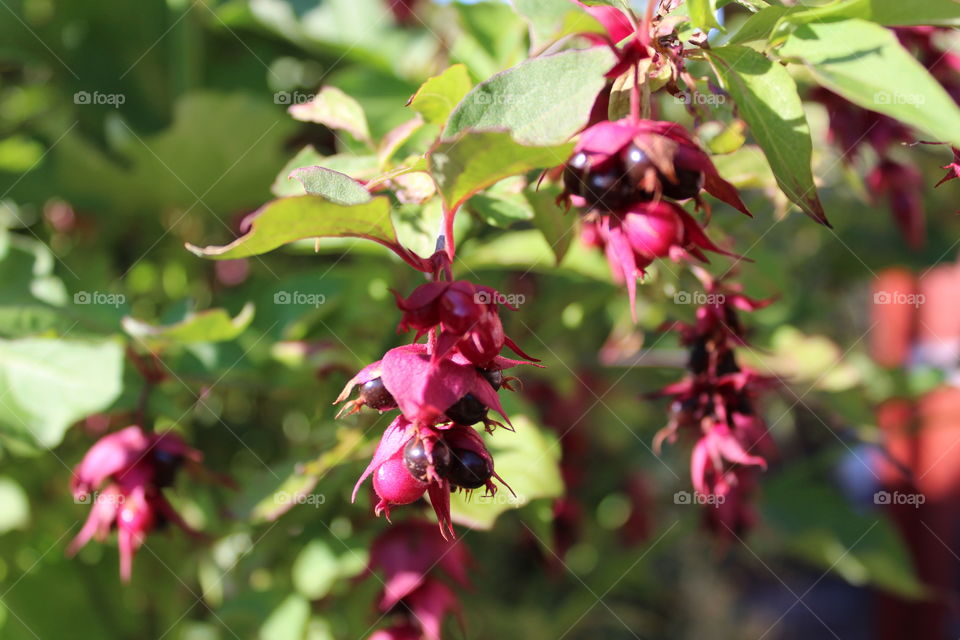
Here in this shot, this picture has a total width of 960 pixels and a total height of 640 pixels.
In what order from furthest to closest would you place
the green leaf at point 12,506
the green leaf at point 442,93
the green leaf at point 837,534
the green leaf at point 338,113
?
the green leaf at point 837,534, the green leaf at point 12,506, the green leaf at point 338,113, the green leaf at point 442,93

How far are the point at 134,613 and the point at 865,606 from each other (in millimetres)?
1986

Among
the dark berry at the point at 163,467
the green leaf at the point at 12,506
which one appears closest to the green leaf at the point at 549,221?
the dark berry at the point at 163,467

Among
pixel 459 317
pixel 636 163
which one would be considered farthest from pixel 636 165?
pixel 459 317

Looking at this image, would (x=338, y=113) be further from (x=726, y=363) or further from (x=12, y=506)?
(x=12, y=506)

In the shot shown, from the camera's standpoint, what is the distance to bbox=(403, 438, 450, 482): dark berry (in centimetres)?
41

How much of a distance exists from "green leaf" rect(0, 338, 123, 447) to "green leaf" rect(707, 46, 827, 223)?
1.80 ft

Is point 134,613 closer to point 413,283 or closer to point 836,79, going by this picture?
point 413,283

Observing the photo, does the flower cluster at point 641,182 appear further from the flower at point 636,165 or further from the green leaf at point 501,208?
the green leaf at point 501,208

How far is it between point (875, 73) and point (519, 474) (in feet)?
1.45

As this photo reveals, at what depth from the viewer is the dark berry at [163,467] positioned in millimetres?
697

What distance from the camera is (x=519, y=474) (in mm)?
729

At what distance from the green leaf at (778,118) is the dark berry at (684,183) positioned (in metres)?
0.07

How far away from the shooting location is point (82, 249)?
46.1 inches

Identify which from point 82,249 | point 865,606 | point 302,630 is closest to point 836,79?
point 302,630
